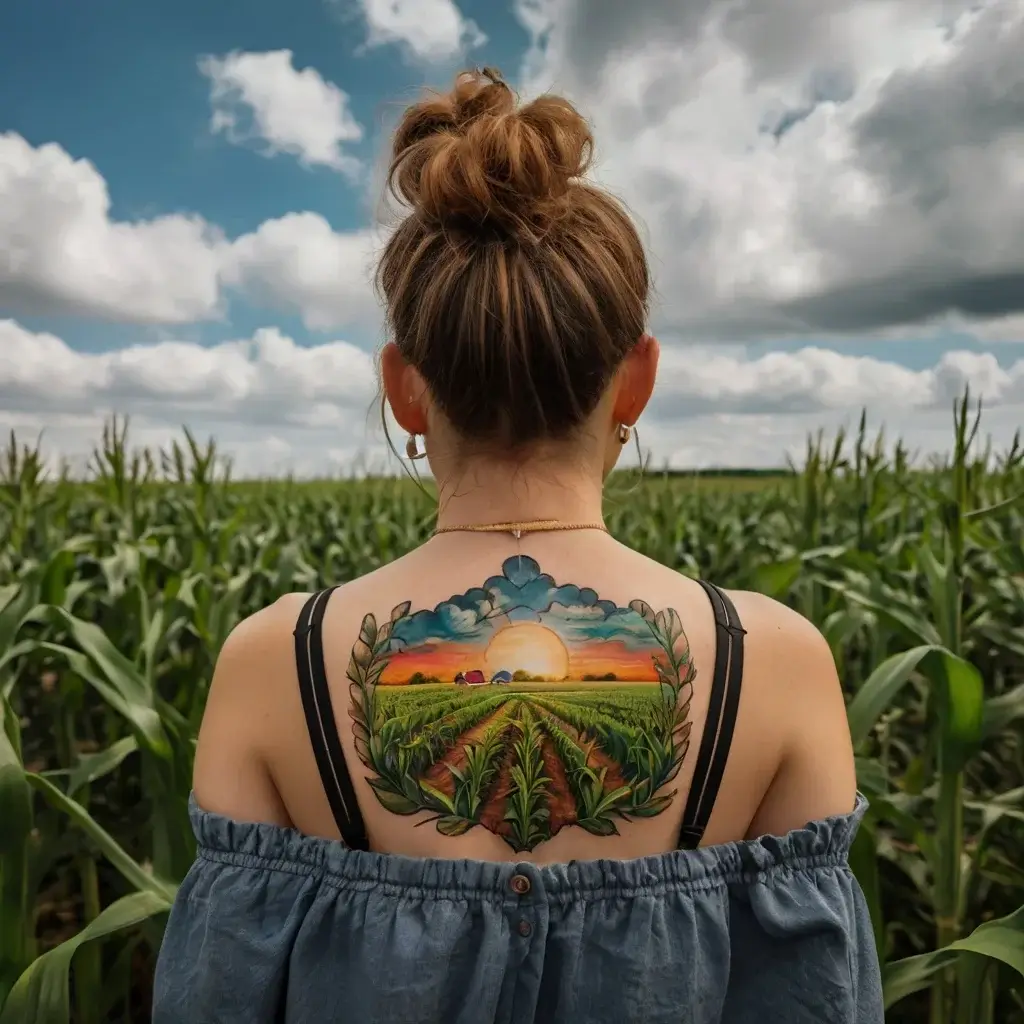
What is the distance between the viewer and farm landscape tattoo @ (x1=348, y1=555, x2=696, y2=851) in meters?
1.00

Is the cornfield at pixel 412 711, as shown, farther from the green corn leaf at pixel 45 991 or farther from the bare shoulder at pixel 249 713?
the bare shoulder at pixel 249 713

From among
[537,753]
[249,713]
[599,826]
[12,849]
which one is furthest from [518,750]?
[12,849]

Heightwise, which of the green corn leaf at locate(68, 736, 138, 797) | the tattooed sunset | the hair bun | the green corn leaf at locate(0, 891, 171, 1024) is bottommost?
the green corn leaf at locate(0, 891, 171, 1024)

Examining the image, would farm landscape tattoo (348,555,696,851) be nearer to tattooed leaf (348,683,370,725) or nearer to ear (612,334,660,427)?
tattooed leaf (348,683,370,725)

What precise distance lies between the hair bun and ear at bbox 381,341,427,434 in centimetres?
18

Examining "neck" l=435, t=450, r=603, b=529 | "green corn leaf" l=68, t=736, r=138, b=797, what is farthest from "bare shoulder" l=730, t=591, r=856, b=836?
"green corn leaf" l=68, t=736, r=138, b=797

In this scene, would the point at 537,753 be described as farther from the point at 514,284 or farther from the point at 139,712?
the point at 139,712

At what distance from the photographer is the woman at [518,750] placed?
3.20 ft

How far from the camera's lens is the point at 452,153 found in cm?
112

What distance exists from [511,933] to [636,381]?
0.66 metres

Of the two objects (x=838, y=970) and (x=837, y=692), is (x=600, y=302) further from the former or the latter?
(x=838, y=970)

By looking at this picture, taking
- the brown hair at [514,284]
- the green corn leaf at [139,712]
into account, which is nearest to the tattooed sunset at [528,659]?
the brown hair at [514,284]

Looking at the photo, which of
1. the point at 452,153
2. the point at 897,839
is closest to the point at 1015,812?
the point at 897,839

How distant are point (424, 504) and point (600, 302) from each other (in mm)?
6666
